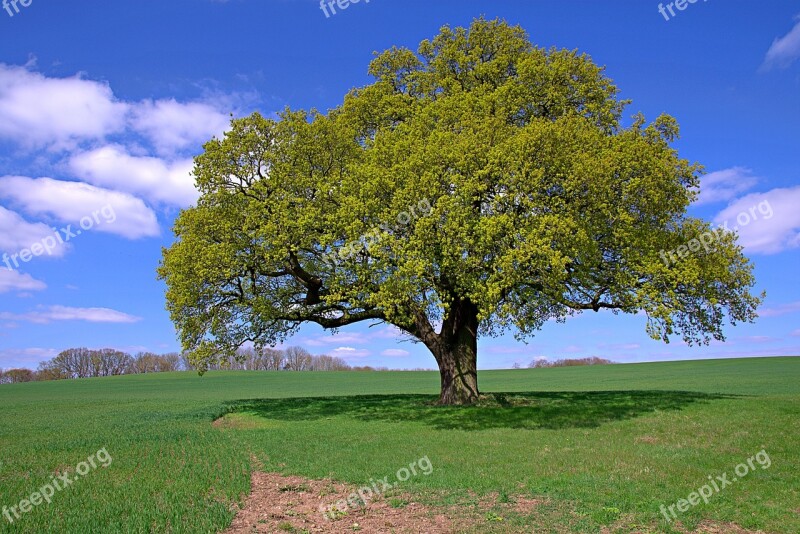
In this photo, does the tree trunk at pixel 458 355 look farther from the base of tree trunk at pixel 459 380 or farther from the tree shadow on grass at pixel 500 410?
the tree shadow on grass at pixel 500 410

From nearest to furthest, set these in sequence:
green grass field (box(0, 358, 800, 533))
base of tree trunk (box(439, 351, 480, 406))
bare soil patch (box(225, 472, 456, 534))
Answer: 1. bare soil patch (box(225, 472, 456, 534))
2. green grass field (box(0, 358, 800, 533))
3. base of tree trunk (box(439, 351, 480, 406))

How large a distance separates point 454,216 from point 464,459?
881 cm

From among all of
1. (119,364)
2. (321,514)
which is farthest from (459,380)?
(119,364)

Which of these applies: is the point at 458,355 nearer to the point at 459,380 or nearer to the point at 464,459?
the point at 459,380

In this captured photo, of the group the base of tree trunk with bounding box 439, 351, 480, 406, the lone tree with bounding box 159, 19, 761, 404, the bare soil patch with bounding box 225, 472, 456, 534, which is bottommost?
the bare soil patch with bounding box 225, 472, 456, 534

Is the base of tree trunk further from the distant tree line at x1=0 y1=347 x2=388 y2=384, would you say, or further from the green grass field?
the distant tree line at x1=0 y1=347 x2=388 y2=384

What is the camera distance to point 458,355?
27.7 metres

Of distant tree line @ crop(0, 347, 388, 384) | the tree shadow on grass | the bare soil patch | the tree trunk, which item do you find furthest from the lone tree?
distant tree line @ crop(0, 347, 388, 384)

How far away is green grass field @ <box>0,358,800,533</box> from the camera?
10.6 m

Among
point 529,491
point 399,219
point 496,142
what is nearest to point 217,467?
point 529,491

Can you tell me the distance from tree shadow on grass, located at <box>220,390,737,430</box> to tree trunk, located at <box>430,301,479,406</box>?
3.44ft

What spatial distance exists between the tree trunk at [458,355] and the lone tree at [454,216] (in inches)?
2.9

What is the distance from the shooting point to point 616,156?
22109 millimetres

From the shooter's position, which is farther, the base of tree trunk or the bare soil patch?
the base of tree trunk
